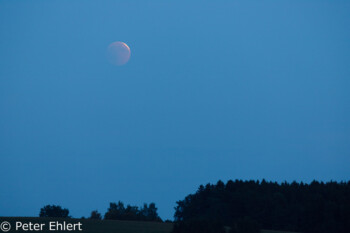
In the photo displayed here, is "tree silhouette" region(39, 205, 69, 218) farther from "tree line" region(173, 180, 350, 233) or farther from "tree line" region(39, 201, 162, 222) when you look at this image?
"tree line" region(173, 180, 350, 233)

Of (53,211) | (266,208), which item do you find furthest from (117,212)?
(266,208)

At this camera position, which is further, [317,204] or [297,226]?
[297,226]

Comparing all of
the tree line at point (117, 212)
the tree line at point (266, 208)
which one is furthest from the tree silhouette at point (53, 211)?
the tree line at point (266, 208)

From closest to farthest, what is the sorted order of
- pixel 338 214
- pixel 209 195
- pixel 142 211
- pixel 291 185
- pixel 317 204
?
pixel 338 214 < pixel 317 204 < pixel 291 185 < pixel 209 195 < pixel 142 211

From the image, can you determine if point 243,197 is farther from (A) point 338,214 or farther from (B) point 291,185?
(A) point 338,214

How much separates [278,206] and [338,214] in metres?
25.0

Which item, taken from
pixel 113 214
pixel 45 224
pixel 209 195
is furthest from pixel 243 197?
pixel 45 224

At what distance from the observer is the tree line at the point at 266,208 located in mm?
38656

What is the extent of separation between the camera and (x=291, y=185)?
102750mm

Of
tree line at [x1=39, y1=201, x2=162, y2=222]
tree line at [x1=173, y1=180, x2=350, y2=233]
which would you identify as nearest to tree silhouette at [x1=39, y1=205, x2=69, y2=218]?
tree line at [x1=39, y1=201, x2=162, y2=222]

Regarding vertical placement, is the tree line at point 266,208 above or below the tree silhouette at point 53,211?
below

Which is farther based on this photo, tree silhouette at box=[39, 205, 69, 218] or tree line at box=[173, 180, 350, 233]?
tree silhouette at box=[39, 205, 69, 218]

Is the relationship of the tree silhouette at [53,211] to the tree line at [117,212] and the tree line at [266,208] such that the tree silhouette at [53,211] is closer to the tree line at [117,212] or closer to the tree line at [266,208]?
the tree line at [117,212]

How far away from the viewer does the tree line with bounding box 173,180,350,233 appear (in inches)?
1522
